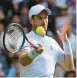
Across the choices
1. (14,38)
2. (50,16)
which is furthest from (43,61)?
(50,16)

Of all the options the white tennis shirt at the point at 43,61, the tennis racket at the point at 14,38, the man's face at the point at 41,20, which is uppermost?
Answer: the man's face at the point at 41,20

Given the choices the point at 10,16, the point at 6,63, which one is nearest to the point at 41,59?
the point at 6,63

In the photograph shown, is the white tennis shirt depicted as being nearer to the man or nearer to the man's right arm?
the man

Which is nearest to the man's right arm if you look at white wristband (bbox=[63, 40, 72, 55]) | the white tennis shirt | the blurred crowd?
the white tennis shirt

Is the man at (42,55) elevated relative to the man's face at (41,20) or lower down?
lower down

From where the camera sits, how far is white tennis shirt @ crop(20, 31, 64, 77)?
486 centimetres

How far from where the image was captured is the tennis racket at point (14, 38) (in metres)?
4.77

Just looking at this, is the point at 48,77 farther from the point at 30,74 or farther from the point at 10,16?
the point at 10,16

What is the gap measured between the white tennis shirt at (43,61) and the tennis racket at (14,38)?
17cm

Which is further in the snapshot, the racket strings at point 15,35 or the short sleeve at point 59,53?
the short sleeve at point 59,53

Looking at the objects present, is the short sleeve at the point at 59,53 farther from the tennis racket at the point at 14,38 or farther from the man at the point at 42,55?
the tennis racket at the point at 14,38

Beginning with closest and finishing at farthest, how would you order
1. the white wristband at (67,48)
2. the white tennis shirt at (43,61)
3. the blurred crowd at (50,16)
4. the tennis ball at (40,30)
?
the tennis ball at (40,30) → the white tennis shirt at (43,61) → the white wristband at (67,48) → the blurred crowd at (50,16)

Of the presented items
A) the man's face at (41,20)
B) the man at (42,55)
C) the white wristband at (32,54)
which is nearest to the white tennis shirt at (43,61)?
the man at (42,55)

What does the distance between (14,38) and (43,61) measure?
1.39 feet
